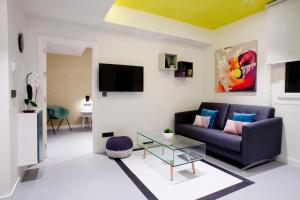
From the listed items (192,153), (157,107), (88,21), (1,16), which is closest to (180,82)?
(157,107)

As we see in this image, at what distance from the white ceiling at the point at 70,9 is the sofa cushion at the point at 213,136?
2.50m

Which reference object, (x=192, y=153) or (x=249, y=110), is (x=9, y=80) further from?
(x=249, y=110)

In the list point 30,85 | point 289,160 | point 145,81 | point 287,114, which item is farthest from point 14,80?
point 289,160

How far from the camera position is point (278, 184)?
2.16 m

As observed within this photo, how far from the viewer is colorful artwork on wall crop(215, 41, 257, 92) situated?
10.7 ft

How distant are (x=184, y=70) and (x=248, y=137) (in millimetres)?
2051

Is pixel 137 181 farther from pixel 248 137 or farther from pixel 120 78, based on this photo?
pixel 120 78

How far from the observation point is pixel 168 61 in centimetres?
380

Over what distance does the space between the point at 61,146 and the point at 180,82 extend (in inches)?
115

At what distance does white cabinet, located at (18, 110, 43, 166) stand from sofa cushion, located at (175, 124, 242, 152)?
250cm

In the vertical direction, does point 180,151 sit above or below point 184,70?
below

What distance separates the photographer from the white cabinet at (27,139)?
6.91 feet

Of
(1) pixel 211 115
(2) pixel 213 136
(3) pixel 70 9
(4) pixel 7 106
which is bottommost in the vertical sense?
(2) pixel 213 136

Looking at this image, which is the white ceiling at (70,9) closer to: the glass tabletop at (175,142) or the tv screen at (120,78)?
the tv screen at (120,78)
